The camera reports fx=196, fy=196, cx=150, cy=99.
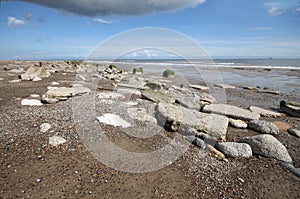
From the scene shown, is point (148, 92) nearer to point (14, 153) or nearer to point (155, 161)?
point (155, 161)

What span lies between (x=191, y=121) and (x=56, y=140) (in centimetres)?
339

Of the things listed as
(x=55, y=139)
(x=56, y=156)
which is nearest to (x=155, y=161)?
(x=56, y=156)

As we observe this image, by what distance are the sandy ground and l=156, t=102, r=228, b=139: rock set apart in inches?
25.9

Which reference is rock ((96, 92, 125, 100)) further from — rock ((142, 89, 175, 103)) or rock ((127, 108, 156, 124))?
rock ((127, 108, 156, 124))

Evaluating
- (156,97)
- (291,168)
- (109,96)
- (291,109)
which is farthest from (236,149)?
(291,109)

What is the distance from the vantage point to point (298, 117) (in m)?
7.93

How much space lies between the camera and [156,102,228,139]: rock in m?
5.18

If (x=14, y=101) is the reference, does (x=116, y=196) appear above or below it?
below

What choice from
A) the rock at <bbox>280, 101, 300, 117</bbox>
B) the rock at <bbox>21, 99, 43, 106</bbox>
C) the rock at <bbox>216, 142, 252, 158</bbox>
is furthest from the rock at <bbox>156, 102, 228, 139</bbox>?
the rock at <bbox>280, 101, 300, 117</bbox>

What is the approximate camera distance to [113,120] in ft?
18.2

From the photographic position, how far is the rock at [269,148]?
4473 millimetres

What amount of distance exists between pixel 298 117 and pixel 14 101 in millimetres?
10813

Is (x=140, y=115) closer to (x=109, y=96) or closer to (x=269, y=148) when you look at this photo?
(x=109, y=96)

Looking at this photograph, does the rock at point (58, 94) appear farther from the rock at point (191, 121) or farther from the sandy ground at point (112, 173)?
the rock at point (191, 121)
